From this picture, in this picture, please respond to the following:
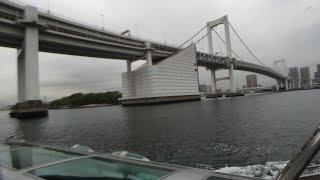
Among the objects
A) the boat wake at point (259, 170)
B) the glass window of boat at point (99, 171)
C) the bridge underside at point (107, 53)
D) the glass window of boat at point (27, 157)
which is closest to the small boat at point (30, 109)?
the bridge underside at point (107, 53)

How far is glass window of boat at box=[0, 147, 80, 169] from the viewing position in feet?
12.5

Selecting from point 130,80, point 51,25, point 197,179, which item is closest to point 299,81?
point 130,80

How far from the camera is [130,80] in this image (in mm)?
87062

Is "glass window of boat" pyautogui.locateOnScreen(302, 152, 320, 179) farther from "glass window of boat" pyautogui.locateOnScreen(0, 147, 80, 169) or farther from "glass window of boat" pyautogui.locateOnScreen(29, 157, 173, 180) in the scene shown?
"glass window of boat" pyautogui.locateOnScreen(0, 147, 80, 169)

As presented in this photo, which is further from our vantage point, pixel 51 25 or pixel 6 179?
pixel 51 25

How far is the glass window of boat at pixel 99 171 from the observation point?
9.95 ft

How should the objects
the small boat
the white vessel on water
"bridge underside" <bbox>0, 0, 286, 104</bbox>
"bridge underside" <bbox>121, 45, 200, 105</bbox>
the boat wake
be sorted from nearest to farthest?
the white vessel on water
the boat wake
the small boat
"bridge underside" <bbox>0, 0, 286, 104</bbox>
"bridge underside" <bbox>121, 45, 200, 105</bbox>

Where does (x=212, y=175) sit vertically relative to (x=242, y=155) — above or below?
above

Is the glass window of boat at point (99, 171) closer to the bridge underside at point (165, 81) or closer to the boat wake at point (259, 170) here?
the boat wake at point (259, 170)

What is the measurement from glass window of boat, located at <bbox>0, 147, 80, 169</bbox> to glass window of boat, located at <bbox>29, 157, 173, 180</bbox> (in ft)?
1.60

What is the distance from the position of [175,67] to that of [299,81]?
109030 mm

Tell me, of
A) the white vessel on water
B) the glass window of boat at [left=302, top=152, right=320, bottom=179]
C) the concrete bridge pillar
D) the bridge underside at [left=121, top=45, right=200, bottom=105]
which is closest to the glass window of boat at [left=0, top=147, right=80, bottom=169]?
the white vessel on water

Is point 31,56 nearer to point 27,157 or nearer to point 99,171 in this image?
point 27,157

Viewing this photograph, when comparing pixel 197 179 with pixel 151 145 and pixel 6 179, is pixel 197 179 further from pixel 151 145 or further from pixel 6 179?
pixel 151 145
